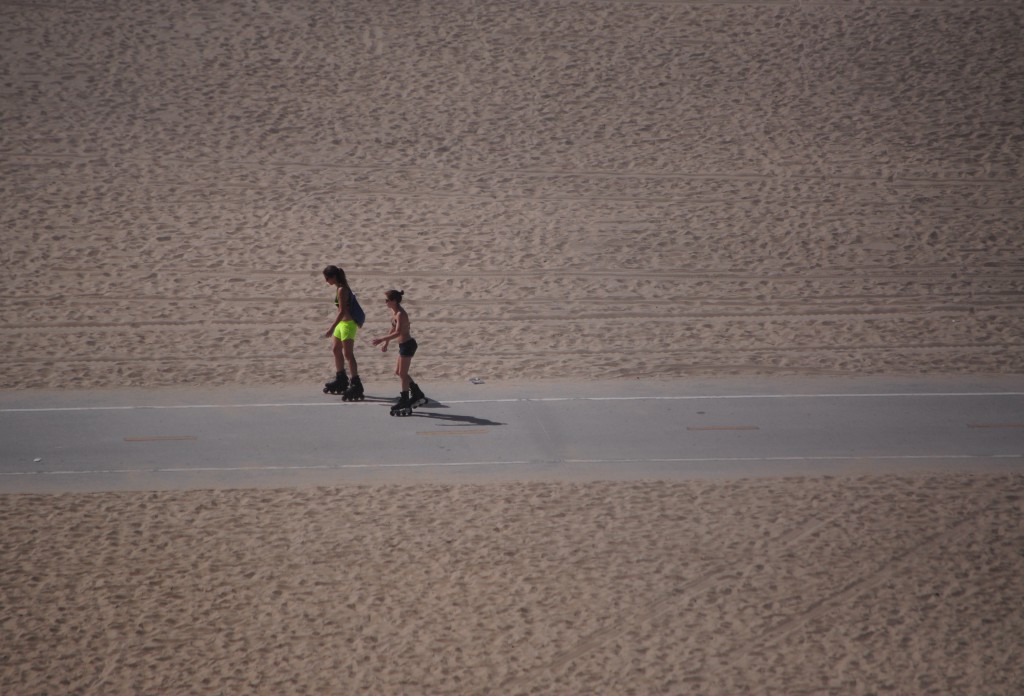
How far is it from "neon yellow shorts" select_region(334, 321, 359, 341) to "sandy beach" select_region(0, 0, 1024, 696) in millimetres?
854

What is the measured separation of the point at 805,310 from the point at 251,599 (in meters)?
9.39

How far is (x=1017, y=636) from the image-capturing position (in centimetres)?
815

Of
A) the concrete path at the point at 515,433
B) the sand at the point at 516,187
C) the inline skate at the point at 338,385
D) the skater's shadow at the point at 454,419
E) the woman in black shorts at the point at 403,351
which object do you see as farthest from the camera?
the sand at the point at 516,187

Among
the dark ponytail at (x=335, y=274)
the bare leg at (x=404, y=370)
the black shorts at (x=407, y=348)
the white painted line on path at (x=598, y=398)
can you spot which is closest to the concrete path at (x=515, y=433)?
the white painted line on path at (x=598, y=398)

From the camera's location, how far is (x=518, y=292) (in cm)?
1573

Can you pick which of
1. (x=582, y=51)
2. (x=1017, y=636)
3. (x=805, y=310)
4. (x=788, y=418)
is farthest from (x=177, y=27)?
(x=1017, y=636)

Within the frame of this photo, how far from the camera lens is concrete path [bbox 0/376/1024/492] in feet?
35.0

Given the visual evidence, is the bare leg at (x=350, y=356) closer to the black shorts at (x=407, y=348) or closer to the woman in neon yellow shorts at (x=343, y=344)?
the woman in neon yellow shorts at (x=343, y=344)

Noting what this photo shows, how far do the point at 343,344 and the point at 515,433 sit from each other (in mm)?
2362

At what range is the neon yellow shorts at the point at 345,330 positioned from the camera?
1238cm

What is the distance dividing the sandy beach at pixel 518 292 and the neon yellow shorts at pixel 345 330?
85 cm

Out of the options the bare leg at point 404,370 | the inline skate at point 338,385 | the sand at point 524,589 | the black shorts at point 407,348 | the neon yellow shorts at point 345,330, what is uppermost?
the neon yellow shorts at point 345,330

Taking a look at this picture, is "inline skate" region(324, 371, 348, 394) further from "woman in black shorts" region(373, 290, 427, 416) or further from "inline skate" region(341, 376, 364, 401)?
"woman in black shorts" region(373, 290, 427, 416)

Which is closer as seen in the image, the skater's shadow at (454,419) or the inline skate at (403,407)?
the skater's shadow at (454,419)
